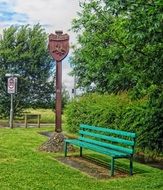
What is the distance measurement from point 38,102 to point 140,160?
22.5 m

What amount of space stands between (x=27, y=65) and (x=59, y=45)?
19.8m

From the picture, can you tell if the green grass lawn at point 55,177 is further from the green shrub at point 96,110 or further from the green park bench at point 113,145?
the green shrub at point 96,110

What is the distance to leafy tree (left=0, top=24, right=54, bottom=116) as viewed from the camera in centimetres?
3384

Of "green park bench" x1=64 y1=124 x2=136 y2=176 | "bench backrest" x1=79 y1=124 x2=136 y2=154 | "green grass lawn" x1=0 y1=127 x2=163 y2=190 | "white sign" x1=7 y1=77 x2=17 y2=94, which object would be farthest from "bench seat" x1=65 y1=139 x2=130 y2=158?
"white sign" x1=7 y1=77 x2=17 y2=94

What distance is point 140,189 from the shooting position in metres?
8.62

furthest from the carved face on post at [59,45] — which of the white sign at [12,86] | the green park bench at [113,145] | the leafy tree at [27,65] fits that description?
the leafy tree at [27,65]

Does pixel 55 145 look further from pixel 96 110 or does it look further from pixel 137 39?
pixel 137 39

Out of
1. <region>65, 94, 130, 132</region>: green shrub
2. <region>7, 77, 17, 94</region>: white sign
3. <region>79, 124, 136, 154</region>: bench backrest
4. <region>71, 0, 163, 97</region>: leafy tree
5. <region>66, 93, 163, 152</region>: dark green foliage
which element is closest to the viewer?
<region>71, 0, 163, 97</region>: leafy tree

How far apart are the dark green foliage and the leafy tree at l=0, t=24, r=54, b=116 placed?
47.3ft

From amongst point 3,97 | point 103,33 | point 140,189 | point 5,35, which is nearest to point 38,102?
point 3,97

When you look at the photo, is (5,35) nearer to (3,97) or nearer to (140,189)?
(3,97)

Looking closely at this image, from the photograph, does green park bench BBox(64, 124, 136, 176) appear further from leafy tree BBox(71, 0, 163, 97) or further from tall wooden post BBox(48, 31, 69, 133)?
tall wooden post BBox(48, 31, 69, 133)

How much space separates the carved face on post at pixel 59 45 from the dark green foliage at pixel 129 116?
8.67 ft

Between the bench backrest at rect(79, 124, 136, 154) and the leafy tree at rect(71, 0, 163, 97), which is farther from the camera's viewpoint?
the bench backrest at rect(79, 124, 136, 154)
